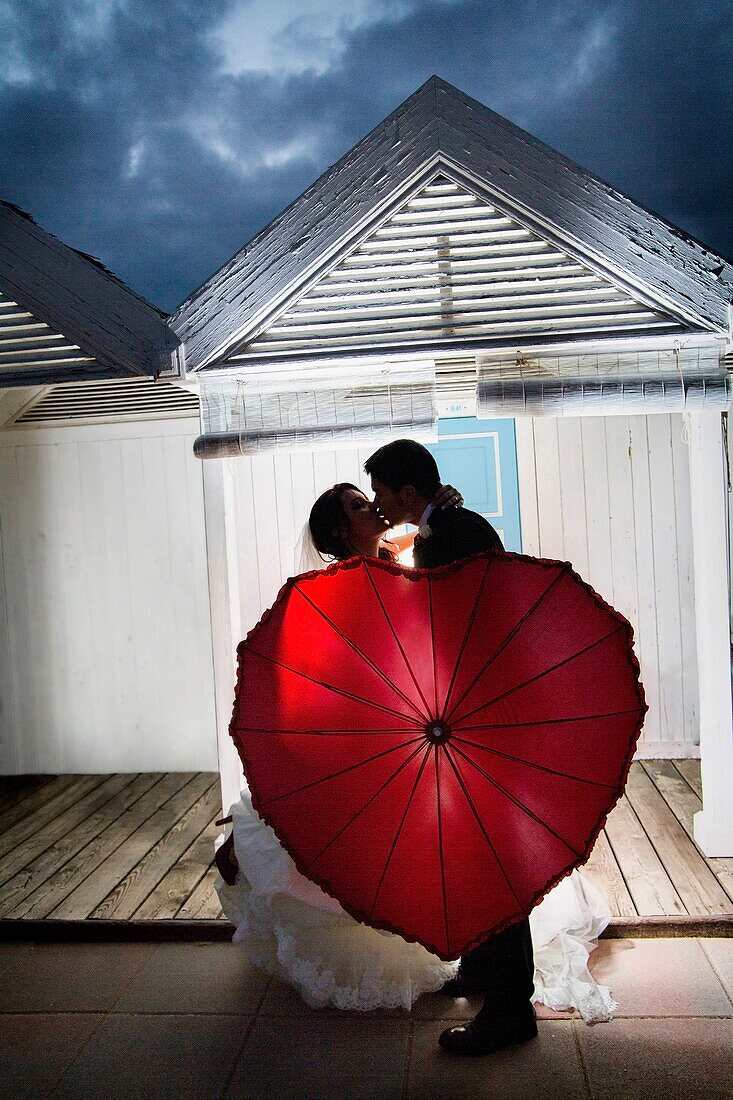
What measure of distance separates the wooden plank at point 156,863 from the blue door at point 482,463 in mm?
2814

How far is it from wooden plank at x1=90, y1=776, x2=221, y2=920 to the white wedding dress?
1.06 metres

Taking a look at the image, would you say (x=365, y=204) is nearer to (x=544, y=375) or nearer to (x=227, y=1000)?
(x=544, y=375)

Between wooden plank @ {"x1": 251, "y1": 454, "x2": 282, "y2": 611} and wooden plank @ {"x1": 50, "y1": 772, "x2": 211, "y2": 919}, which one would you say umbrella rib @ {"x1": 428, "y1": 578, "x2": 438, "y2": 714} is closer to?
wooden plank @ {"x1": 50, "y1": 772, "x2": 211, "y2": 919}

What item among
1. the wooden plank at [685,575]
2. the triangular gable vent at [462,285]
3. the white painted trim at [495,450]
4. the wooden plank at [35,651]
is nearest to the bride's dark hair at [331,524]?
the triangular gable vent at [462,285]

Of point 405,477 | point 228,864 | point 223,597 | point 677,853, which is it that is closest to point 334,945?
point 228,864

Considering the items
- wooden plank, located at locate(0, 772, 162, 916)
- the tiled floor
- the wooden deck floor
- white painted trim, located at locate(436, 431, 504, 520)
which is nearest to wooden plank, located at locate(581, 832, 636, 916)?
the wooden deck floor

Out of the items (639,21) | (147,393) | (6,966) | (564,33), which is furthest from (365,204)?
(564,33)

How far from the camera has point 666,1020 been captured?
318cm

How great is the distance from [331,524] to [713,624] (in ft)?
6.87

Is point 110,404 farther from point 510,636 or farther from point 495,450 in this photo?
point 510,636

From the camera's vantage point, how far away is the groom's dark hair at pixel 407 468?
3.38 meters

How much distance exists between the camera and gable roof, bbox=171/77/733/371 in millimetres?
3881

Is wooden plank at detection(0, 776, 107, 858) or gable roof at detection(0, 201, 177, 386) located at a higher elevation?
gable roof at detection(0, 201, 177, 386)

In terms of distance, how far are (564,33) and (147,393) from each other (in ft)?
326
